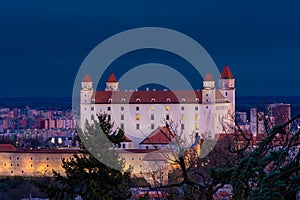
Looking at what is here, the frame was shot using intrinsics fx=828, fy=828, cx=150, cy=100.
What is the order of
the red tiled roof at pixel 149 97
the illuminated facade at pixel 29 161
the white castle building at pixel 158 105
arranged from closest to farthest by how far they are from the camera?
the illuminated facade at pixel 29 161
the white castle building at pixel 158 105
the red tiled roof at pixel 149 97

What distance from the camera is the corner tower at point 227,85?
5912cm

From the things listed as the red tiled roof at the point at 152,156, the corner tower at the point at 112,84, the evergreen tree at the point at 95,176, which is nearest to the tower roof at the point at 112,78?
the corner tower at the point at 112,84

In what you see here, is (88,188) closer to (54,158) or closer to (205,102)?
(54,158)

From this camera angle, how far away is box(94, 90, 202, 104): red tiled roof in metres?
58.2

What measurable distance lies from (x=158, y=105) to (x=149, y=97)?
3.13 feet

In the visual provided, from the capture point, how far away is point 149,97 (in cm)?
5869

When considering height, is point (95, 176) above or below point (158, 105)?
below

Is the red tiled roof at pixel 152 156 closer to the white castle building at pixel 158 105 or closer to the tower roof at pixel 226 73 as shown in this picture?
the white castle building at pixel 158 105

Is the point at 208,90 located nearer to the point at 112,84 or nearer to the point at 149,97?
the point at 149,97

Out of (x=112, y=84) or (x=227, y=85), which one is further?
(x=112, y=84)

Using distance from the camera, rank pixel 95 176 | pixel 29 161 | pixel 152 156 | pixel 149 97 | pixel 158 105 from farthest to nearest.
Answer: pixel 149 97 → pixel 158 105 → pixel 29 161 → pixel 152 156 → pixel 95 176

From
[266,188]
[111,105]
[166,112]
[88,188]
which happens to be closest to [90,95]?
[111,105]

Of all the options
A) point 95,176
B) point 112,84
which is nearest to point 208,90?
point 112,84

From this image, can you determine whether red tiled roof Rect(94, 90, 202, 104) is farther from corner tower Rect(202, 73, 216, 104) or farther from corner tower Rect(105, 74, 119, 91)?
corner tower Rect(105, 74, 119, 91)
